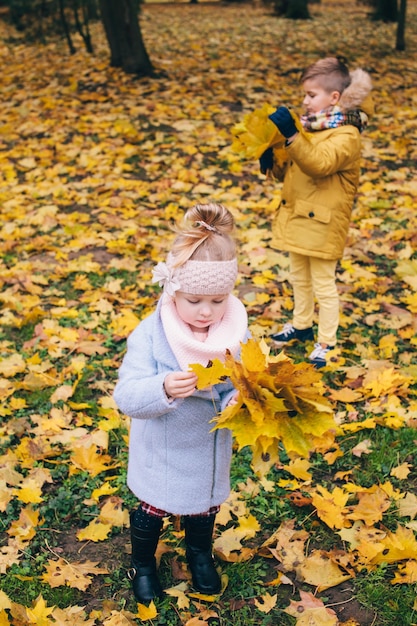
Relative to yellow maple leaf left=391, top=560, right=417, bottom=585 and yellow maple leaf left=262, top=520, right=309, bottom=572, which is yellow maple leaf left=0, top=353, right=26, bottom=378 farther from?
yellow maple leaf left=391, top=560, right=417, bottom=585

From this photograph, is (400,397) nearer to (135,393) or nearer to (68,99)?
(135,393)

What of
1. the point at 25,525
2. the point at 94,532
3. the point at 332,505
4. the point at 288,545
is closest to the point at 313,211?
the point at 332,505

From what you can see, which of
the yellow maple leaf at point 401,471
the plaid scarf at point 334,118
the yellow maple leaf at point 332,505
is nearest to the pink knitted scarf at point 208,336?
the yellow maple leaf at point 332,505

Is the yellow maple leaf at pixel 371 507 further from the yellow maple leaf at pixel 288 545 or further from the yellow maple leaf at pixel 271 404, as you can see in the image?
the yellow maple leaf at pixel 271 404

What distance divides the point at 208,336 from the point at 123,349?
6.29ft

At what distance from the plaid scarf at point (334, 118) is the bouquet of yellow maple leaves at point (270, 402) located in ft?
6.42

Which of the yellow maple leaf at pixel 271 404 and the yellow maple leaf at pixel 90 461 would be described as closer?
the yellow maple leaf at pixel 271 404

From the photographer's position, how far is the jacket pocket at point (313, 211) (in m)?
3.46

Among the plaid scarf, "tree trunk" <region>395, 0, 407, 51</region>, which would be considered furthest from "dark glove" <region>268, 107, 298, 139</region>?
"tree trunk" <region>395, 0, 407, 51</region>

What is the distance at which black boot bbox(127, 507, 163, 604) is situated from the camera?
229 centimetres

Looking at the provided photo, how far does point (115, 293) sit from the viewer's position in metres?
4.52

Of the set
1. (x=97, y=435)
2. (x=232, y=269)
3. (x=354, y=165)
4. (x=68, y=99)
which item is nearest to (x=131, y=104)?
(x=68, y=99)

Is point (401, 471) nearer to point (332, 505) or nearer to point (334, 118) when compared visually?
point (332, 505)

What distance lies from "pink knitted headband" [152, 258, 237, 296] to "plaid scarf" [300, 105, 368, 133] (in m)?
1.65
